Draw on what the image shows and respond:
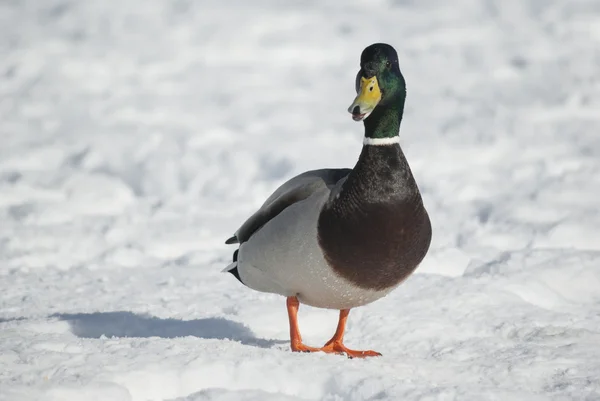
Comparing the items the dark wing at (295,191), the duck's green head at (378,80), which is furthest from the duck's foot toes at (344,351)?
the duck's green head at (378,80)

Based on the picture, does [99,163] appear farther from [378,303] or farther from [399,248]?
[399,248]

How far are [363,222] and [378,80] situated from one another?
0.58 m

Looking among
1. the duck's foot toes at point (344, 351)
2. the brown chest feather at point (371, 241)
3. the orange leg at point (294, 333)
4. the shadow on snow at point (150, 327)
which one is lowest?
the shadow on snow at point (150, 327)

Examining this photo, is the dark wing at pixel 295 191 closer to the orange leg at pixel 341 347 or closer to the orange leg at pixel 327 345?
the orange leg at pixel 327 345

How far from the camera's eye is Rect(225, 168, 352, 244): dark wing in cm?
385

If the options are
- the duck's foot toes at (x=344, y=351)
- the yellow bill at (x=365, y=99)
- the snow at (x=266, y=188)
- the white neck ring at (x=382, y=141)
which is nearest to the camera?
the snow at (x=266, y=188)

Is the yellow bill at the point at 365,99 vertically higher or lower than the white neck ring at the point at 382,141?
higher

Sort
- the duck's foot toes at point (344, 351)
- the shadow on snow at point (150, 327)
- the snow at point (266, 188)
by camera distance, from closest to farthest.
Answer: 1. the snow at point (266, 188)
2. the duck's foot toes at point (344, 351)
3. the shadow on snow at point (150, 327)

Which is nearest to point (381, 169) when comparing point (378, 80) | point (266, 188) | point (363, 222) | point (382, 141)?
point (382, 141)

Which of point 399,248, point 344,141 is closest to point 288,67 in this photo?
point 344,141

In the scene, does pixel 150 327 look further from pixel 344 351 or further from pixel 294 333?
pixel 344 351

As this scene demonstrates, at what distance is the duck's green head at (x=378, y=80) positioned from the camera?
3570mm

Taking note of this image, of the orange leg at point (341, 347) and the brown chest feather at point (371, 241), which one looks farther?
the orange leg at point (341, 347)

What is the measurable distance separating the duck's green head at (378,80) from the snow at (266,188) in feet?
3.42
